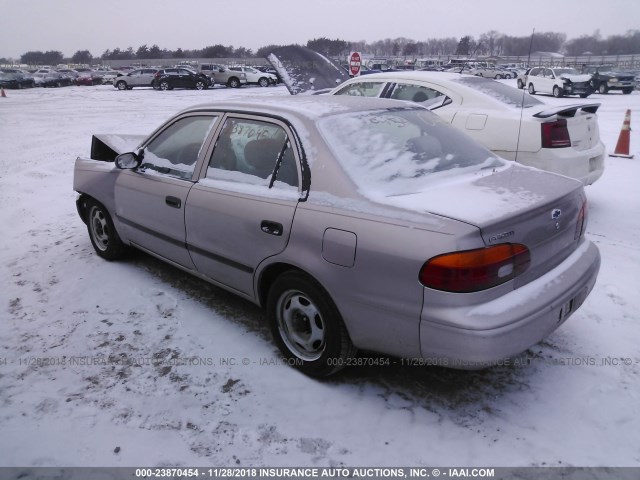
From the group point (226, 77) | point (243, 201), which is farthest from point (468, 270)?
point (226, 77)

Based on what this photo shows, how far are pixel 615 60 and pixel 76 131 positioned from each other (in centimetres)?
5902

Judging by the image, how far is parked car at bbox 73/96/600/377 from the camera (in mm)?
2242

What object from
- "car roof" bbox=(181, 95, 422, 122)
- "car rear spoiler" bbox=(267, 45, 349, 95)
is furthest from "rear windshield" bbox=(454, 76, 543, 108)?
"car rear spoiler" bbox=(267, 45, 349, 95)

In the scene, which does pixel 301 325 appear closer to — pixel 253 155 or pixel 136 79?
pixel 253 155

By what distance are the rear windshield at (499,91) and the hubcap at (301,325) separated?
162 inches

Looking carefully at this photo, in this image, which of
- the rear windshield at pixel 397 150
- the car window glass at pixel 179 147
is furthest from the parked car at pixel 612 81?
the car window glass at pixel 179 147

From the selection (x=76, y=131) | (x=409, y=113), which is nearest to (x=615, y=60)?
(x=76, y=131)

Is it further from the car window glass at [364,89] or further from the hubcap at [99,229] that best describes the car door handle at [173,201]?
the car window glass at [364,89]

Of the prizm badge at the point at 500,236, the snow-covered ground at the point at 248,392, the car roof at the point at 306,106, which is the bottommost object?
the snow-covered ground at the point at 248,392

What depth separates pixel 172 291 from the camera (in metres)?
4.12

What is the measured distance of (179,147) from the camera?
376cm

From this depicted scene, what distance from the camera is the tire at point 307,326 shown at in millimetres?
2664

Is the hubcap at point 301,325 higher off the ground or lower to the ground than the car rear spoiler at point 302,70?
lower

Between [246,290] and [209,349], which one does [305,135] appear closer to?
[246,290]
